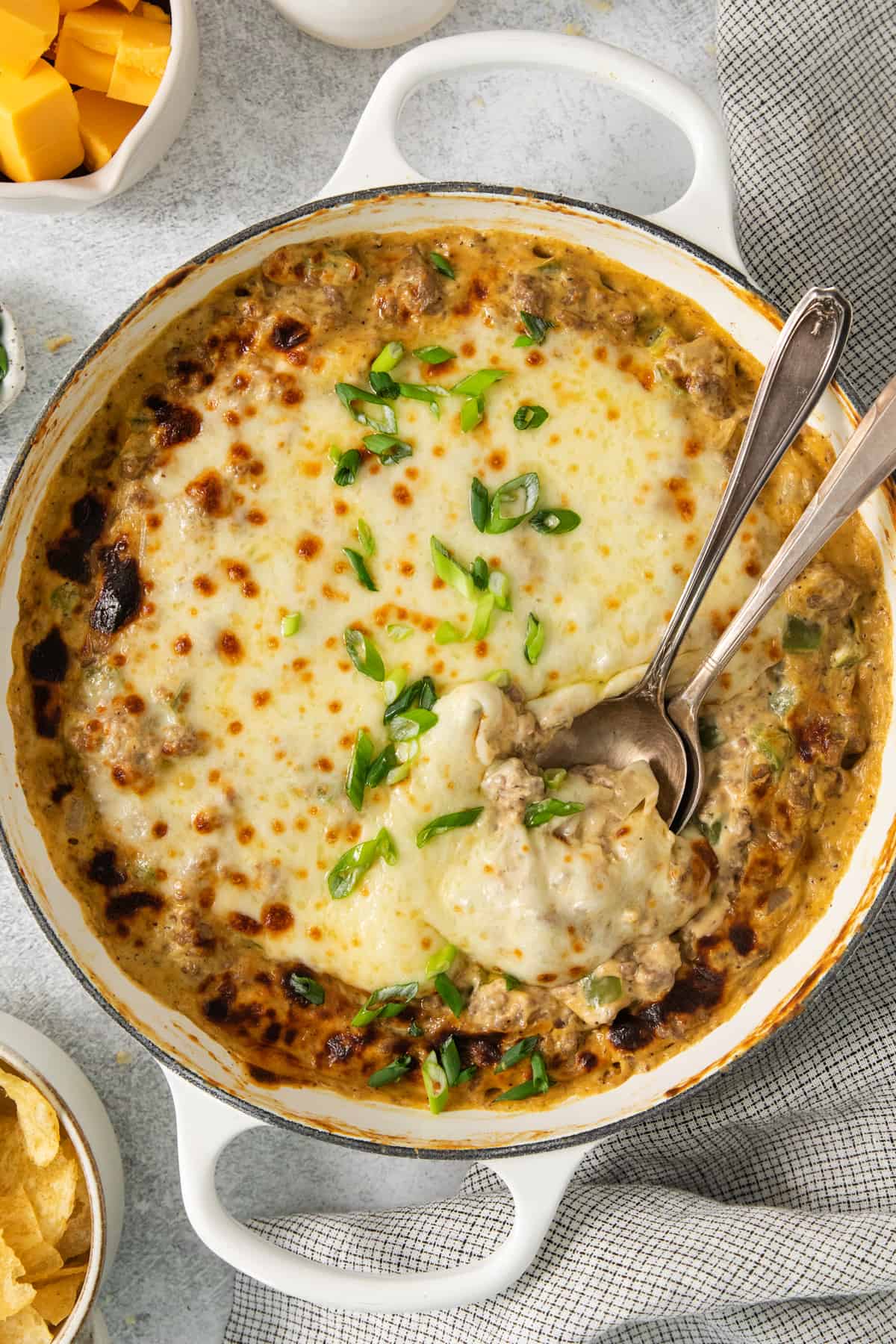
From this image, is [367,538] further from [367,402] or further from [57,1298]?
[57,1298]

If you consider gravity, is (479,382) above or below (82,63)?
below

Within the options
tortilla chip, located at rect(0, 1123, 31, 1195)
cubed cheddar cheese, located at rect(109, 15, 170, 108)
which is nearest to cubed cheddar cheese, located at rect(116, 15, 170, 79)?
cubed cheddar cheese, located at rect(109, 15, 170, 108)

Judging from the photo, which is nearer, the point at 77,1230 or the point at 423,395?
the point at 423,395

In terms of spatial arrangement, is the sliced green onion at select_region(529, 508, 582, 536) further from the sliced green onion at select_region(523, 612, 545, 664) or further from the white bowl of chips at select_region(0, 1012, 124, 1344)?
the white bowl of chips at select_region(0, 1012, 124, 1344)

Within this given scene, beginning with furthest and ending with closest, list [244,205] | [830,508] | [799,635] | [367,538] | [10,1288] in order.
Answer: [244,205] → [10,1288] → [799,635] → [367,538] → [830,508]

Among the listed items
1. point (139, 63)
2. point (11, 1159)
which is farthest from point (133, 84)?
point (11, 1159)

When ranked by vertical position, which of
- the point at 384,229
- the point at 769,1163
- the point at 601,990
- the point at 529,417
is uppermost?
the point at 384,229

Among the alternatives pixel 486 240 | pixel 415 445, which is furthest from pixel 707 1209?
pixel 486 240

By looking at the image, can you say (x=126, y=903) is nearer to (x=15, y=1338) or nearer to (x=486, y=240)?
(x=15, y=1338)
